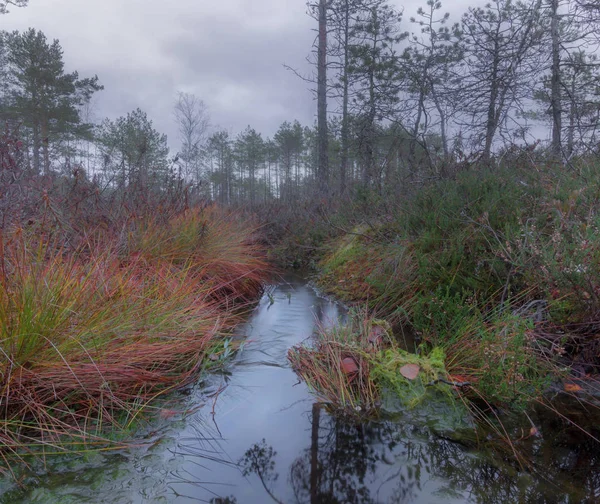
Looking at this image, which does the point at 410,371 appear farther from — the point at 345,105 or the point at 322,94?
the point at 345,105

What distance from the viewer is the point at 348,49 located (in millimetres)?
15188

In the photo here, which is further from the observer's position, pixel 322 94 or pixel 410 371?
→ pixel 322 94

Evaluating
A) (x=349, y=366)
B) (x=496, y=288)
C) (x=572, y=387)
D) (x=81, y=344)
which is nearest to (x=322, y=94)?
(x=496, y=288)

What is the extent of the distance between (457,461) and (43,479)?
7.05ft

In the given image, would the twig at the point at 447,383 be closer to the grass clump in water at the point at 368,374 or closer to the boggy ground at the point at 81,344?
the grass clump in water at the point at 368,374

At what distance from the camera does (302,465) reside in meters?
2.36

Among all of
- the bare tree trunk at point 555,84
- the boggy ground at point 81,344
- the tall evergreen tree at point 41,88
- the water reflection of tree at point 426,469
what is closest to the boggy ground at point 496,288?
the water reflection of tree at point 426,469


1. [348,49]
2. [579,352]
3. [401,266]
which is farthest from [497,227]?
[348,49]

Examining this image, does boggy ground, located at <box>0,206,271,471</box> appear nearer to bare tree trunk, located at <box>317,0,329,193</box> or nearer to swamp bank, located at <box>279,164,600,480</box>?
swamp bank, located at <box>279,164,600,480</box>

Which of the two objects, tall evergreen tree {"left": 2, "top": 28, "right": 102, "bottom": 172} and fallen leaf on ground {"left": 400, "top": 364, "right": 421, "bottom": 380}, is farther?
tall evergreen tree {"left": 2, "top": 28, "right": 102, "bottom": 172}

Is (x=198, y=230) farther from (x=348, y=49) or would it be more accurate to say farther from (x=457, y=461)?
(x=348, y=49)

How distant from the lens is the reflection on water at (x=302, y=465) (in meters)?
2.05

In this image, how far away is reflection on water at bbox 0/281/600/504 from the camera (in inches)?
80.7

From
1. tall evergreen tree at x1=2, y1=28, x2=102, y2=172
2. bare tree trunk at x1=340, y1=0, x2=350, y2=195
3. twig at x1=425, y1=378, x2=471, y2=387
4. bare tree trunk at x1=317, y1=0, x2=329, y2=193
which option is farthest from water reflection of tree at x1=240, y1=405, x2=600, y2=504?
→ tall evergreen tree at x1=2, y1=28, x2=102, y2=172
